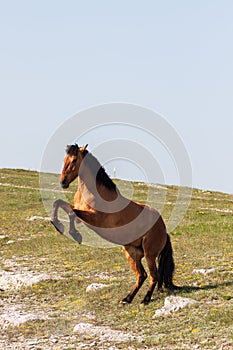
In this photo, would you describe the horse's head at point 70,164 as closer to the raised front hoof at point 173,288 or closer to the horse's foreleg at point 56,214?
the horse's foreleg at point 56,214

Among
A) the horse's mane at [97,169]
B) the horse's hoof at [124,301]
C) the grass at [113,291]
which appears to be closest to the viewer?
the grass at [113,291]

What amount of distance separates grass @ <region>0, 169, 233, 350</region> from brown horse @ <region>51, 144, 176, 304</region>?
89cm

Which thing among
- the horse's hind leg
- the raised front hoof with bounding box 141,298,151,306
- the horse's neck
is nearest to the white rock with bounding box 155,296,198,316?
the raised front hoof with bounding box 141,298,151,306

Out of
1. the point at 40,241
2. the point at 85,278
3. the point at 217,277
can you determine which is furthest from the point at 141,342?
the point at 40,241

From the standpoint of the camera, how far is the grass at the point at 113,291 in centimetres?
1171

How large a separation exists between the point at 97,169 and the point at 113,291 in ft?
13.4

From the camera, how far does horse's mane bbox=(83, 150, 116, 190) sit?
13422 mm

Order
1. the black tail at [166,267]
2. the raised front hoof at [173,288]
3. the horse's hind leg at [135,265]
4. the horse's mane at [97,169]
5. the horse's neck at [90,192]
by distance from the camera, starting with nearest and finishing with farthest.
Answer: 1. the horse's neck at [90,192]
2. the horse's mane at [97,169]
3. the horse's hind leg at [135,265]
4. the black tail at [166,267]
5. the raised front hoof at [173,288]

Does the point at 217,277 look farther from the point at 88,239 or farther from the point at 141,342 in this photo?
the point at 88,239

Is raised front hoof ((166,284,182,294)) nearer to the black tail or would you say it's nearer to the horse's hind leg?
the black tail

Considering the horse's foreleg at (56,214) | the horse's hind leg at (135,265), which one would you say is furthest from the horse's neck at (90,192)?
the horse's hind leg at (135,265)

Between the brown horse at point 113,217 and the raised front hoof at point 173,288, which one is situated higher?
the brown horse at point 113,217

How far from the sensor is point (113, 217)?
44.2 ft

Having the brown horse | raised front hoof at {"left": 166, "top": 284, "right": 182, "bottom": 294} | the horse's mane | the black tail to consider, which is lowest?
raised front hoof at {"left": 166, "top": 284, "right": 182, "bottom": 294}
